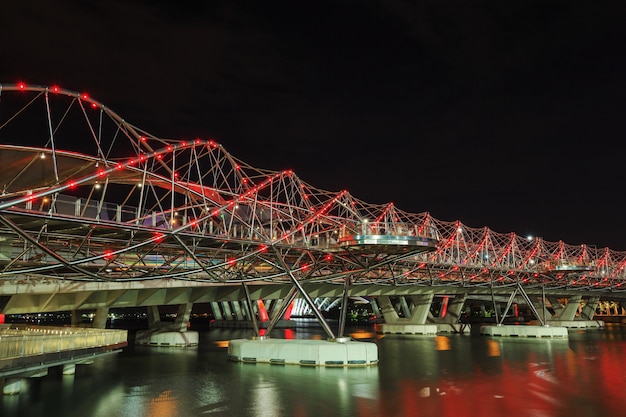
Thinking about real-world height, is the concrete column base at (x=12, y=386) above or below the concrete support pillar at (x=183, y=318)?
below

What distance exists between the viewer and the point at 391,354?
4862 centimetres

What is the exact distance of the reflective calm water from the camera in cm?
2214

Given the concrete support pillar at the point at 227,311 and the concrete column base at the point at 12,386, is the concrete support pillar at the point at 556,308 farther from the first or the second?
the concrete column base at the point at 12,386

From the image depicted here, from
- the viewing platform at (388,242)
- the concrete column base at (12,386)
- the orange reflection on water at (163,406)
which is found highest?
the viewing platform at (388,242)

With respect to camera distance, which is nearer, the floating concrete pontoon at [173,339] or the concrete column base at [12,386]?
the concrete column base at [12,386]

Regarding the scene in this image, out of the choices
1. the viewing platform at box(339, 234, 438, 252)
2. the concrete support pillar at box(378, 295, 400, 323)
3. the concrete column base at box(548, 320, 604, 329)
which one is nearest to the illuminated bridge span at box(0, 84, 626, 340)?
the viewing platform at box(339, 234, 438, 252)

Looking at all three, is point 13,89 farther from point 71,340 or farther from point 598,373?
point 598,373

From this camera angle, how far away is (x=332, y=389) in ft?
89.7

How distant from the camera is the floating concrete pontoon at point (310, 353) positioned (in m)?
37.2

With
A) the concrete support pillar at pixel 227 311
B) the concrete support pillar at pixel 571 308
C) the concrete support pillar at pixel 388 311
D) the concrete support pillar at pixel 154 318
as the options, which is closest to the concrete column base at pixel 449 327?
the concrete support pillar at pixel 388 311

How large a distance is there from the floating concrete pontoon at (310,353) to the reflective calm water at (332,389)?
1041mm

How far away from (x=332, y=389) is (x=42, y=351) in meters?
14.1

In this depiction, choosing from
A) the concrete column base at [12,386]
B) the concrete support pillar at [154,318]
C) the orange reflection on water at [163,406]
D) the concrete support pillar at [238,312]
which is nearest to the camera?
the orange reflection on water at [163,406]

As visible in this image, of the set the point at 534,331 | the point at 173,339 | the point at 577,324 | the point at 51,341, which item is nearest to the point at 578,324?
the point at 577,324
